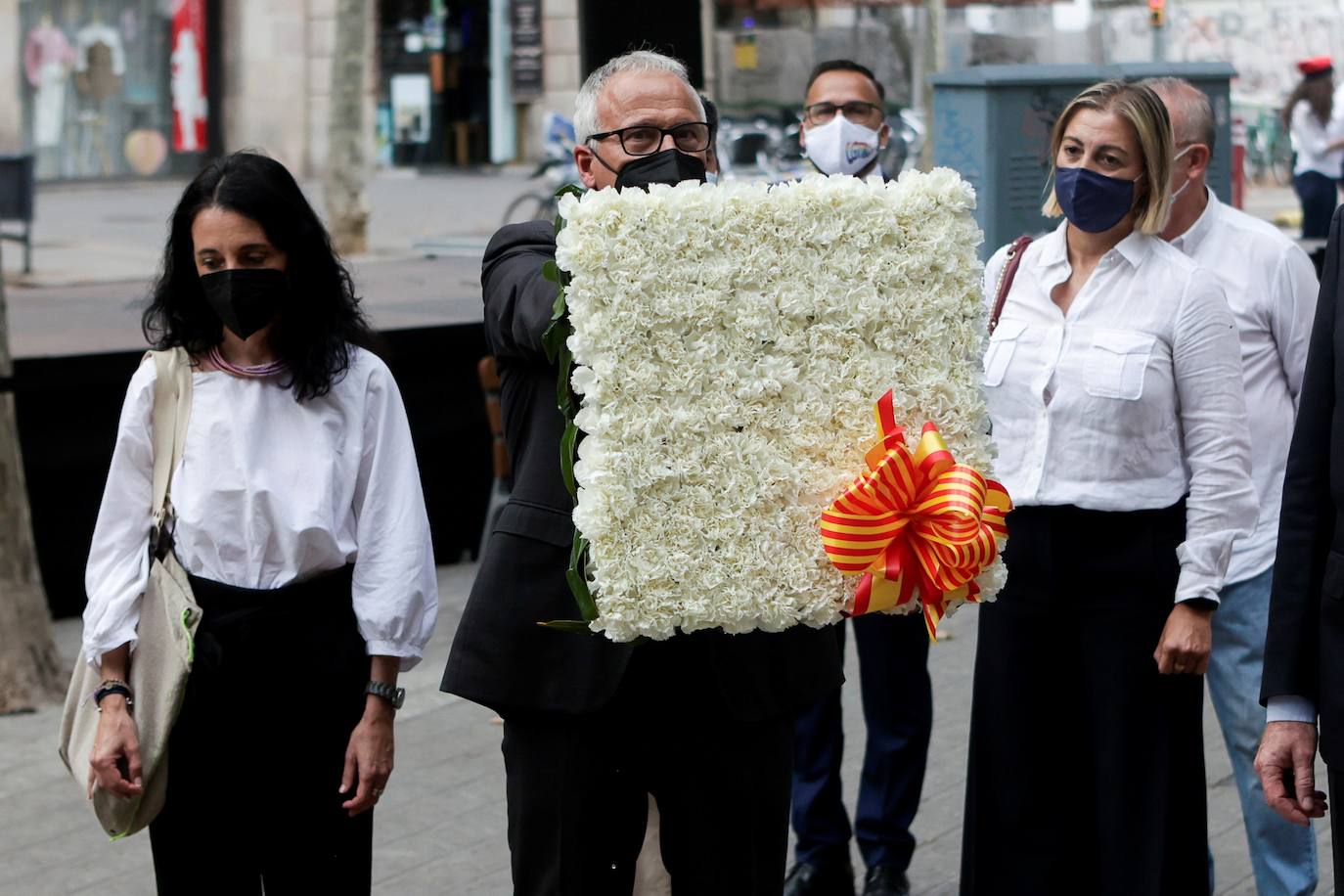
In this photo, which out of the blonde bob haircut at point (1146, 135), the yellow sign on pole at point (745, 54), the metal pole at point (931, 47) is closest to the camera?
the blonde bob haircut at point (1146, 135)

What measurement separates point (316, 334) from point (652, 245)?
3.44ft

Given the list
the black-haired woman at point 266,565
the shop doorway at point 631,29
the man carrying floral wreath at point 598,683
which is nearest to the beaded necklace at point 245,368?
the black-haired woman at point 266,565

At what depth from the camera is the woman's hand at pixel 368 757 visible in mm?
3260

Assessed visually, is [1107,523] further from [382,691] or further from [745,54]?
[745,54]

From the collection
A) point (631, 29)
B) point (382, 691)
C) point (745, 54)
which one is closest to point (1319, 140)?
point (745, 54)

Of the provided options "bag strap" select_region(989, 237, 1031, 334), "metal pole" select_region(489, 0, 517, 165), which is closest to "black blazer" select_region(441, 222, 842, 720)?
"bag strap" select_region(989, 237, 1031, 334)

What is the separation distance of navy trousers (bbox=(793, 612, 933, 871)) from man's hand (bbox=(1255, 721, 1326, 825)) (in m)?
1.72

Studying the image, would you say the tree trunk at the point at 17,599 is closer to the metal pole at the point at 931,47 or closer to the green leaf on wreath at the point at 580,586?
the green leaf on wreath at the point at 580,586

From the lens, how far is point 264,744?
3260 millimetres

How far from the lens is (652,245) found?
252cm

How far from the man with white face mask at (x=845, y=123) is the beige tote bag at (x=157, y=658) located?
2618mm

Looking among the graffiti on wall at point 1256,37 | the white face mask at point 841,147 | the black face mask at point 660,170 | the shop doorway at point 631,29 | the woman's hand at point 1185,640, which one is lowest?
the woman's hand at point 1185,640

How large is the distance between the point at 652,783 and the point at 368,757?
55 centimetres

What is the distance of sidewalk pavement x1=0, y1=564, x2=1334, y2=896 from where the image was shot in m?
5.05
